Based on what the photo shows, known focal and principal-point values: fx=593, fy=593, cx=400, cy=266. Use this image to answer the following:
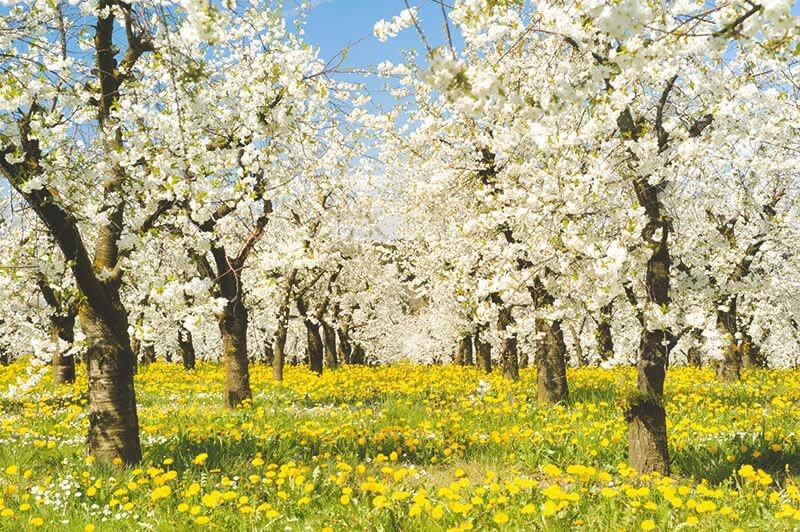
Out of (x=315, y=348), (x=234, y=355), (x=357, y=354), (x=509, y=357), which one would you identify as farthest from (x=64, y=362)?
(x=357, y=354)

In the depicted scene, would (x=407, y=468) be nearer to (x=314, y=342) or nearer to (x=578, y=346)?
(x=578, y=346)

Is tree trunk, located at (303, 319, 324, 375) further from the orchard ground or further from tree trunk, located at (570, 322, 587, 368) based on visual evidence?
tree trunk, located at (570, 322, 587, 368)

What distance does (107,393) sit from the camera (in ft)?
19.8

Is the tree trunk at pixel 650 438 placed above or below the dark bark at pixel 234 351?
below

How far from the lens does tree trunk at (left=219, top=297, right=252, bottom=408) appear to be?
11.3 meters

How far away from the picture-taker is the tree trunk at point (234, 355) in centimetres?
1127

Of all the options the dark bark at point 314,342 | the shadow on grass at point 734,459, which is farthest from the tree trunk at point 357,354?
Result: the shadow on grass at point 734,459

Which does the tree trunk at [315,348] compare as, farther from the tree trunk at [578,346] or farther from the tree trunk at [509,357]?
the tree trunk at [578,346]

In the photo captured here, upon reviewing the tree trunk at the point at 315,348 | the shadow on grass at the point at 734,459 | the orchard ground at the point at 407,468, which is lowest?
the shadow on grass at the point at 734,459

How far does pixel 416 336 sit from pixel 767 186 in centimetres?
4333

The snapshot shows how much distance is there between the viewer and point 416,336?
186 ft

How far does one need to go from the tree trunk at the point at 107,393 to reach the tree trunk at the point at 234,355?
16.7ft

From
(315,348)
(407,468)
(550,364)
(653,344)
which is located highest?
(653,344)

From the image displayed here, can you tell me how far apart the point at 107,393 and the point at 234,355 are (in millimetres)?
5372
